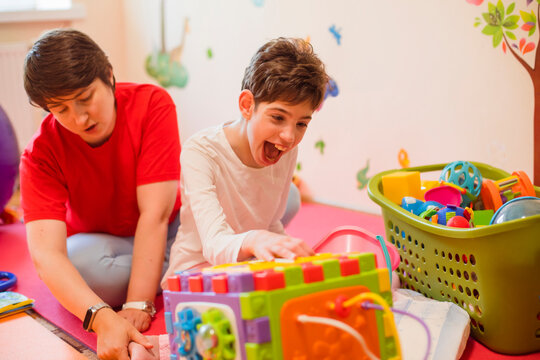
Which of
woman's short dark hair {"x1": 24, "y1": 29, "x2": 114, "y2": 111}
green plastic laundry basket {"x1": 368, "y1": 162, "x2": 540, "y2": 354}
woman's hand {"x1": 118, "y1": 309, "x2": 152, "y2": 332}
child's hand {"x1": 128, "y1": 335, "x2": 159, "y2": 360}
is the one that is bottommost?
woman's hand {"x1": 118, "y1": 309, "x2": 152, "y2": 332}

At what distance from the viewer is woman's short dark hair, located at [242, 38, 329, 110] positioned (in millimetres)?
951

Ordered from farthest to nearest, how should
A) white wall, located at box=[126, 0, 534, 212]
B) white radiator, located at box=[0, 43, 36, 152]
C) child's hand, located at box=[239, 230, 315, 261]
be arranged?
white radiator, located at box=[0, 43, 36, 152]
white wall, located at box=[126, 0, 534, 212]
child's hand, located at box=[239, 230, 315, 261]

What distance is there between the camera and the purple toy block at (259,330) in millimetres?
612

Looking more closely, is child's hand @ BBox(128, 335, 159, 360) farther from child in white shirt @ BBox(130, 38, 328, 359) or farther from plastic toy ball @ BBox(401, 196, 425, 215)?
plastic toy ball @ BBox(401, 196, 425, 215)

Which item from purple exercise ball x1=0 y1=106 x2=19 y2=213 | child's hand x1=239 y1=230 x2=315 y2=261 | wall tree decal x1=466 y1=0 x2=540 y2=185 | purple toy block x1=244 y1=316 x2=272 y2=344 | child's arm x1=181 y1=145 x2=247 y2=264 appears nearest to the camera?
purple toy block x1=244 y1=316 x2=272 y2=344

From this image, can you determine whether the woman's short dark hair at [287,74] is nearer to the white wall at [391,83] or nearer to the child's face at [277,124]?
the child's face at [277,124]

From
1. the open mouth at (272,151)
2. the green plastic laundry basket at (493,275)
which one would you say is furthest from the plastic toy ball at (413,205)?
the open mouth at (272,151)

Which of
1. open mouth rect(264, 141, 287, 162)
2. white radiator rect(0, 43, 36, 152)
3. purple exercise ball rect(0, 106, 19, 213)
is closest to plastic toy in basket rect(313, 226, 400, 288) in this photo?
open mouth rect(264, 141, 287, 162)

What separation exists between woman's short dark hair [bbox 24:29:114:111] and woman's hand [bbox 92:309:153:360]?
44cm

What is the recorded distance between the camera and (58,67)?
3.49 feet

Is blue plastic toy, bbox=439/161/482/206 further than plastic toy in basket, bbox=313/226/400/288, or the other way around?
blue plastic toy, bbox=439/161/482/206

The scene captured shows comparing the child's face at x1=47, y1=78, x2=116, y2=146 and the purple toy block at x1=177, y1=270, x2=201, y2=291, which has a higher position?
the child's face at x1=47, y1=78, x2=116, y2=146

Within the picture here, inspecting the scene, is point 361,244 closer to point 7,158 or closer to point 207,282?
point 207,282

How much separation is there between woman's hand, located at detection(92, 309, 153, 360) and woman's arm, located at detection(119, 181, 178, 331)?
15 cm
